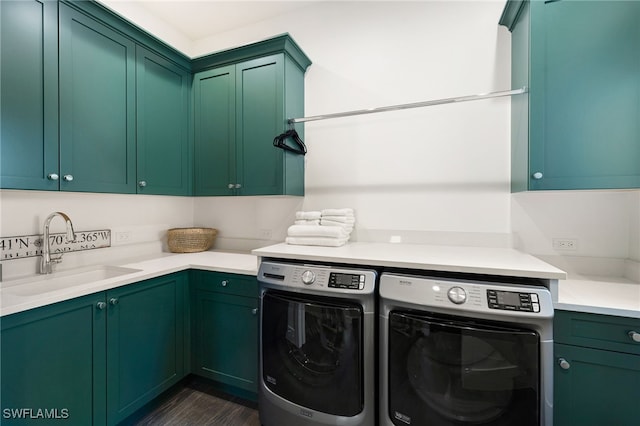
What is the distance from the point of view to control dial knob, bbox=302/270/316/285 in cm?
144

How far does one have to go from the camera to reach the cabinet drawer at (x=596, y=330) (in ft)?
3.61

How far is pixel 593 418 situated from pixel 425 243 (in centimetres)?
110

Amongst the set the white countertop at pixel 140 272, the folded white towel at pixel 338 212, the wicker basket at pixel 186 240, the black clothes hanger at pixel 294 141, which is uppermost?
the black clothes hanger at pixel 294 141

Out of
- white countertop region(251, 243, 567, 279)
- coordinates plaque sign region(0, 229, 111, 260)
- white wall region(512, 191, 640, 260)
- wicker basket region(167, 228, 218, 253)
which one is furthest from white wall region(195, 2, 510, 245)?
coordinates plaque sign region(0, 229, 111, 260)

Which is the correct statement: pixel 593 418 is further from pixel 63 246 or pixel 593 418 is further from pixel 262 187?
pixel 63 246

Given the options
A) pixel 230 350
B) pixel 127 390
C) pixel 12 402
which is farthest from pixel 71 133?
pixel 230 350

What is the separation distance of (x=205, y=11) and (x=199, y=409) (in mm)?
3135

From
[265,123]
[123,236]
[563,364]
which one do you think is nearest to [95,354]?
[123,236]

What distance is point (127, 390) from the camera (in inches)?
61.6

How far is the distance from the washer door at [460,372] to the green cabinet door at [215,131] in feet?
5.51

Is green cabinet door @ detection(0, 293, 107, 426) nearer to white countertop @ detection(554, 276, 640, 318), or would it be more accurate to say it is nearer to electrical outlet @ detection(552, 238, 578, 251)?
white countertop @ detection(554, 276, 640, 318)

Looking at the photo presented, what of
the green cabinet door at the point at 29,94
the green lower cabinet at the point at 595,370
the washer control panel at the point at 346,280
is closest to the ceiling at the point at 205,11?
the green cabinet door at the point at 29,94

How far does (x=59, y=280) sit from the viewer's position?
1639 millimetres

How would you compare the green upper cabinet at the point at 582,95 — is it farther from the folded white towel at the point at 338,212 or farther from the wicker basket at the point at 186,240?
the wicker basket at the point at 186,240
